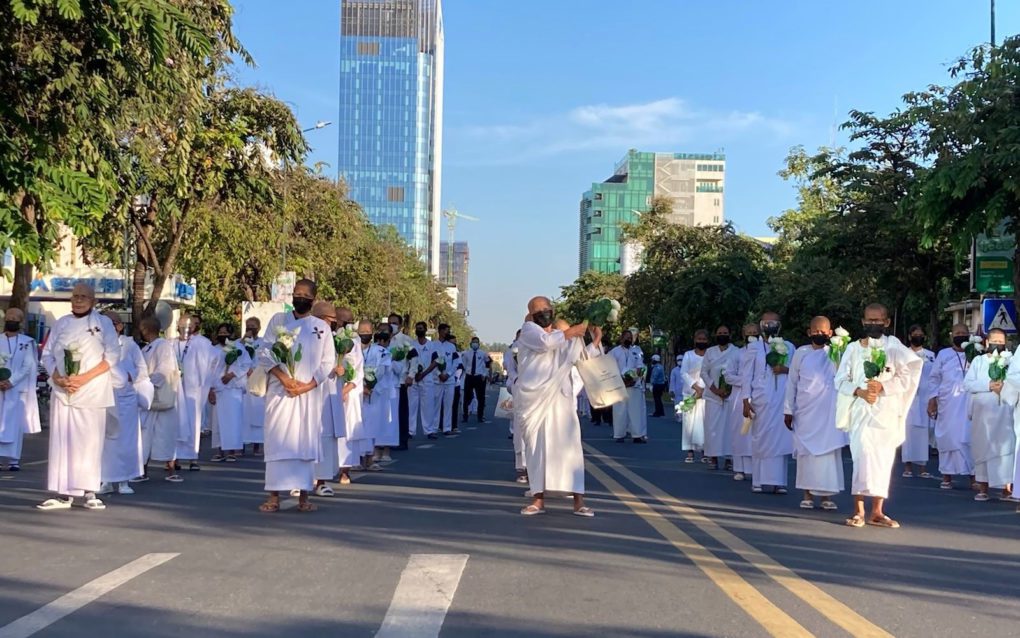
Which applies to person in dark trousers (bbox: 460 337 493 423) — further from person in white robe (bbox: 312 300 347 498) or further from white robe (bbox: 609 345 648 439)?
person in white robe (bbox: 312 300 347 498)

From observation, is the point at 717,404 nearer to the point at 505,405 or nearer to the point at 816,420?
the point at 505,405

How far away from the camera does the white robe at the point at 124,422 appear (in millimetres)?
12047

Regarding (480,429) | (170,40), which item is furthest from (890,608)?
(480,429)

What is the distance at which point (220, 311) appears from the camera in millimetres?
47219

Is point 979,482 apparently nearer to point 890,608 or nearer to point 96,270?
point 890,608

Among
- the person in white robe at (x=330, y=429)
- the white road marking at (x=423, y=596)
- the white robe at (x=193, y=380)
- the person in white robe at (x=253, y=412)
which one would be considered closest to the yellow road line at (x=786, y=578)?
the white road marking at (x=423, y=596)

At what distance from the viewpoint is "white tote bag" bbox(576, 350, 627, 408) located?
38.0ft

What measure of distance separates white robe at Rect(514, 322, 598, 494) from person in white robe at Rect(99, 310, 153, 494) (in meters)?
4.17

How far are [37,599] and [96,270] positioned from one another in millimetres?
40205

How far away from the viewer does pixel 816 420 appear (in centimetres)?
1223

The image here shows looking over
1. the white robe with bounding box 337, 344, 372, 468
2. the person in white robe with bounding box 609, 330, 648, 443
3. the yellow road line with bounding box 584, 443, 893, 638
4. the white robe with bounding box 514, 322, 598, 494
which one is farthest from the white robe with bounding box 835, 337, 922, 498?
the person in white robe with bounding box 609, 330, 648, 443

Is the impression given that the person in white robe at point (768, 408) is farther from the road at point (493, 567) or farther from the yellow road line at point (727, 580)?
the yellow road line at point (727, 580)

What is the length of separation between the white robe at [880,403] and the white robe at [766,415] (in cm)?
230

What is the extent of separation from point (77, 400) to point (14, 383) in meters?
4.58
